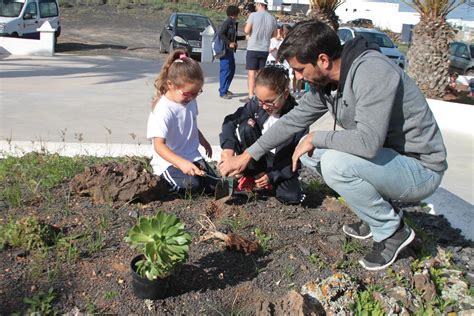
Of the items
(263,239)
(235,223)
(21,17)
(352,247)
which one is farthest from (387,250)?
(21,17)

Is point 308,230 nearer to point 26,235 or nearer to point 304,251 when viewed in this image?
point 304,251

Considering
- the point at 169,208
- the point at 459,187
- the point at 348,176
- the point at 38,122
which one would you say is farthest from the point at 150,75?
the point at 348,176

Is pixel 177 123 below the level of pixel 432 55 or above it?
above

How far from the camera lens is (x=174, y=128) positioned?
4.22 metres

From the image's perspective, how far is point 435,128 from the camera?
325 centimetres

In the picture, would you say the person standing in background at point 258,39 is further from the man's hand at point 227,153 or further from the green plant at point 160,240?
the green plant at point 160,240

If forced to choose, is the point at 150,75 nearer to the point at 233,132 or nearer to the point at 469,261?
the point at 233,132

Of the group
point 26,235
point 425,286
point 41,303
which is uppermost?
point 26,235

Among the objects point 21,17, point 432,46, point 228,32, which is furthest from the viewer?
point 21,17

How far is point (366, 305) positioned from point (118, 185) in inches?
69.0

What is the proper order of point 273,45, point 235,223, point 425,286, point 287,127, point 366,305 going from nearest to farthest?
point 366,305 < point 425,286 < point 235,223 < point 287,127 < point 273,45

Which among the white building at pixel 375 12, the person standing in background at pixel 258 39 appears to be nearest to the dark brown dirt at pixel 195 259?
the person standing in background at pixel 258 39

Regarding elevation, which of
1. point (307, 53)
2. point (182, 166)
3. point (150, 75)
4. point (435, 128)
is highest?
point (307, 53)

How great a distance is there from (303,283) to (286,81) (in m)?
1.69
